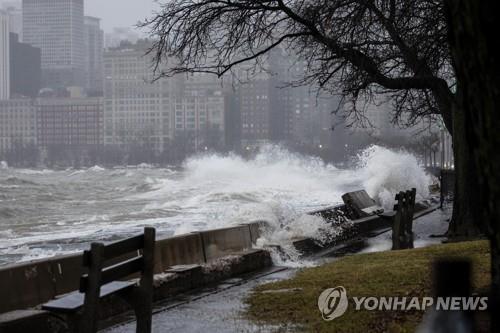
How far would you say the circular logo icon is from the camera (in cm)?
769

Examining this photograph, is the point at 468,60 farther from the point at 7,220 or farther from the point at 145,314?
the point at 7,220

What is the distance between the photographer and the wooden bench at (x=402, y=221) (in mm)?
15117

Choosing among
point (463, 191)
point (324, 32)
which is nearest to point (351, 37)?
point (324, 32)

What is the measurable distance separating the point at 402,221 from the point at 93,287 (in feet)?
35.5

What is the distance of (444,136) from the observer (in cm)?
7481

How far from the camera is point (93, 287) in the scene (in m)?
5.47

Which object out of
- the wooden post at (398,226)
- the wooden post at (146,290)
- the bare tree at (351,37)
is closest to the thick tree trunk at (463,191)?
the bare tree at (351,37)

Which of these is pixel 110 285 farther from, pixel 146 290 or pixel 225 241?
pixel 225 241

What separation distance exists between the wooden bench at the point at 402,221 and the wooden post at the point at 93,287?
1014 centimetres

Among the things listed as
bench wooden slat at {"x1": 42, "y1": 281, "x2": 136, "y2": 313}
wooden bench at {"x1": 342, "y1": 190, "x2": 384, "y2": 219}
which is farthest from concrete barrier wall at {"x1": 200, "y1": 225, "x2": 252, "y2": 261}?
wooden bench at {"x1": 342, "y1": 190, "x2": 384, "y2": 219}

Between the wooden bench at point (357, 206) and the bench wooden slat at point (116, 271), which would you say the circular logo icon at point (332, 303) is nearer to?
the bench wooden slat at point (116, 271)

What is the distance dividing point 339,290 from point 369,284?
49cm

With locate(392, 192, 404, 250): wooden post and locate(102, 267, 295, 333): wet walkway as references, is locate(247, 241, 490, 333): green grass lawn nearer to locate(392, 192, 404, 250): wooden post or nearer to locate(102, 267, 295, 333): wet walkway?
locate(102, 267, 295, 333): wet walkway

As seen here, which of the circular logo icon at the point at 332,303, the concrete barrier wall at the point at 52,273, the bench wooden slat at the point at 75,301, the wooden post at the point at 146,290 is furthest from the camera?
the concrete barrier wall at the point at 52,273
